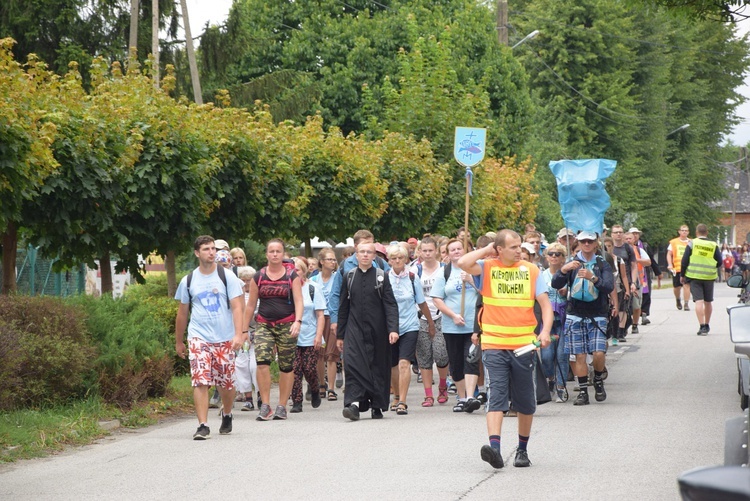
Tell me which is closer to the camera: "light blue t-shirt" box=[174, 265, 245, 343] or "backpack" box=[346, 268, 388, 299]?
"light blue t-shirt" box=[174, 265, 245, 343]

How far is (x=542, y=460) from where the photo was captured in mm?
9305

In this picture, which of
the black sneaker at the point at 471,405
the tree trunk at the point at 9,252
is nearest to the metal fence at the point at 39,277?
the tree trunk at the point at 9,252

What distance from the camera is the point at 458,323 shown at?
42.0 feet

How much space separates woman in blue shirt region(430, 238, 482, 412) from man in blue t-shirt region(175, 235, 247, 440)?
8.70 ft

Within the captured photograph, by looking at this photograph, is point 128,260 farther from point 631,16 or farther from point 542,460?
point 631,16

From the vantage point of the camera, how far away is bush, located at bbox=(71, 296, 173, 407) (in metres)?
12.5

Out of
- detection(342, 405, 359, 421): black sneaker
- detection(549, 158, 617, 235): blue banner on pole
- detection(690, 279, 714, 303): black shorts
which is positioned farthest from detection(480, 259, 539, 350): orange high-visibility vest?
detection(690, 279, 714, 303): black shorts

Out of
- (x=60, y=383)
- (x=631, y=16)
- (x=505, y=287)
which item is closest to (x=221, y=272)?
(x=60, y=383)

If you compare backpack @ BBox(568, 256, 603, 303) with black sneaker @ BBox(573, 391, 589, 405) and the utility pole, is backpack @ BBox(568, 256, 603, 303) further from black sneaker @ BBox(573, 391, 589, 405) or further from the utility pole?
the utility pole

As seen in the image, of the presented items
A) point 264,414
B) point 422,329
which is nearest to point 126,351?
point 264,414

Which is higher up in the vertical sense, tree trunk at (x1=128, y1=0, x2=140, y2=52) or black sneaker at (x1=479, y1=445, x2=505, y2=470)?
tree trunk at (x1=128, y1=0, x2=140, y2=52)

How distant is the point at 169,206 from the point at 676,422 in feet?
24.5

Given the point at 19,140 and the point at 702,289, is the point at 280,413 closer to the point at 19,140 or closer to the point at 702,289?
the point at 19,140

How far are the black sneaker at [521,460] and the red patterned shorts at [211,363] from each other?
315 centimetres
